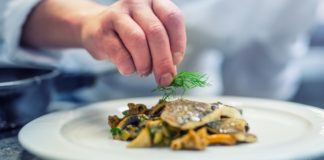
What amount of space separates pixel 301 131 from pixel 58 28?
63 cm

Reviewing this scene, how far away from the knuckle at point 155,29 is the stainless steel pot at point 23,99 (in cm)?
22

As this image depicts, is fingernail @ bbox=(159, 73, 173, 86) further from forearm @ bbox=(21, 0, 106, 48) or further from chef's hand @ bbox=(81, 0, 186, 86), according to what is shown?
forearm @ bbox=(21, 0, 106, 48)

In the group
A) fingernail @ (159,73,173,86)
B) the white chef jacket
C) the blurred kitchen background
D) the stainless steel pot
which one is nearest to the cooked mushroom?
fingernail @ (159,73,173,86)

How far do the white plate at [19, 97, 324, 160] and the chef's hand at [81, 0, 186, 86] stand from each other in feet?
0.41

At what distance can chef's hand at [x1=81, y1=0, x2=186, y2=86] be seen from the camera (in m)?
0.91

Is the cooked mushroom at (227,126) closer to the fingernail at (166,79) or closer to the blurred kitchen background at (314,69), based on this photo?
the fingernail at (166,79)

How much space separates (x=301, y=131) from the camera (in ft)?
2.94

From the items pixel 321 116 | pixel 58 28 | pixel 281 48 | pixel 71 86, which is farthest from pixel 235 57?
pixel 321 116

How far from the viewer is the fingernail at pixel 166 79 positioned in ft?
2.98

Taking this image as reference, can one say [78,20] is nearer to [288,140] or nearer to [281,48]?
[288,140]

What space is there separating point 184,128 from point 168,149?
41mm

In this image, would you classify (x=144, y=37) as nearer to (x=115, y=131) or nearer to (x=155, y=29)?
(x=155, y=29)

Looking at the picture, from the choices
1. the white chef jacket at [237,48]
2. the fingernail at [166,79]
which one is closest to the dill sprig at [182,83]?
the fingernail at [166,79]

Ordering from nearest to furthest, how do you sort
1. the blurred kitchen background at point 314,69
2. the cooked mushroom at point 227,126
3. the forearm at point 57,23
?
1. the cooked mushroom at point 227,126
2. the forearm at point 57,23
3. the blurred kitchen background at point 314,69
